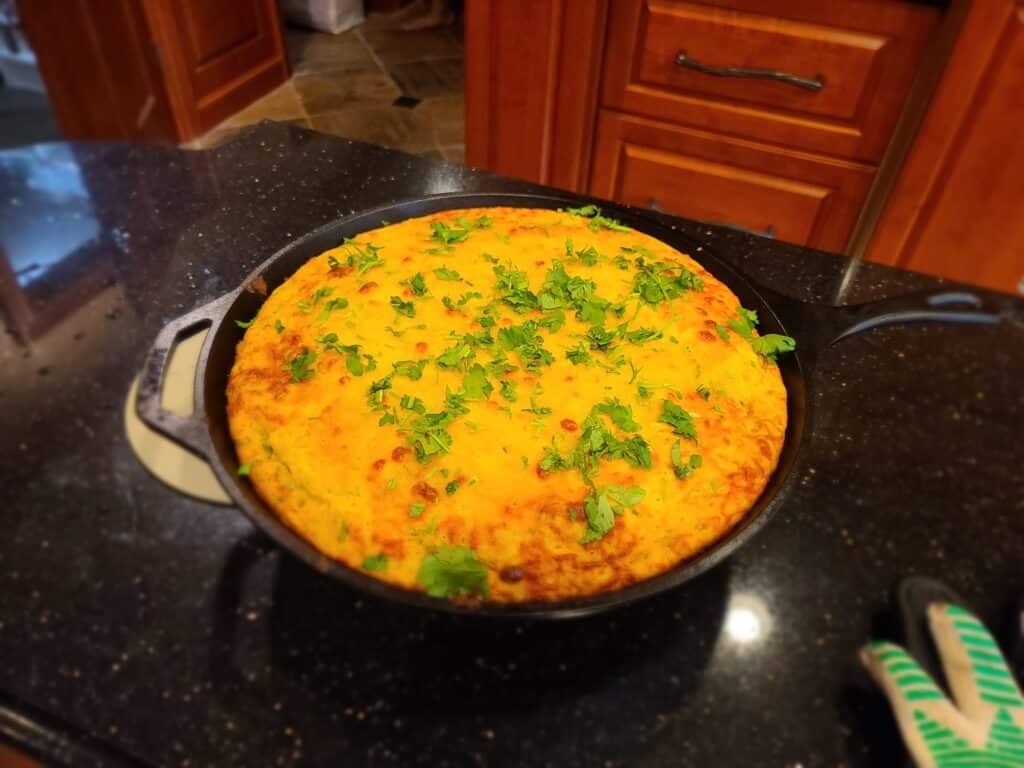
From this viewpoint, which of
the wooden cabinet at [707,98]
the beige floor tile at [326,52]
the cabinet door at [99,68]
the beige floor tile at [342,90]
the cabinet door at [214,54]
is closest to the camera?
the wooden cabinet at [707,98]

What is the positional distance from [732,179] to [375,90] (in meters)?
2.47

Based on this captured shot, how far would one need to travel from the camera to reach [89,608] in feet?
2.52

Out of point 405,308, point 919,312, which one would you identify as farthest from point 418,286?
point 919,312

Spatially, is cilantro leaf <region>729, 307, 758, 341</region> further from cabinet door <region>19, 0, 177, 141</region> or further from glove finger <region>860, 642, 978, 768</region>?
cabinet door <region>19, 0, 177, 141</region>

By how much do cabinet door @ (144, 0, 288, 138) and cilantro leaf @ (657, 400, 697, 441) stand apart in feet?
9.54

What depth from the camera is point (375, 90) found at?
3.77m

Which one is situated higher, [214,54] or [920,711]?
[920,711]

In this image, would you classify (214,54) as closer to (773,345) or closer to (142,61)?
(142,61)

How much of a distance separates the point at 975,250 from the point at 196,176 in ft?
5.80

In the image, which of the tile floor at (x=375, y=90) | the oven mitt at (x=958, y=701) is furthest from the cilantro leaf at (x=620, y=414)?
the tile floor at (x=375, y=90)

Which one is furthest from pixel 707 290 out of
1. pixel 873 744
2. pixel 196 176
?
pixel 196 176

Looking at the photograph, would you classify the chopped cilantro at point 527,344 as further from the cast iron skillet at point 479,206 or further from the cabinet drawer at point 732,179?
the cabinet drawer at point 732,179

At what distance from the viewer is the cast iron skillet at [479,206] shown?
623 millimetres

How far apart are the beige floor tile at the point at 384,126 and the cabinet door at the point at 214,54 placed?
37 cm
